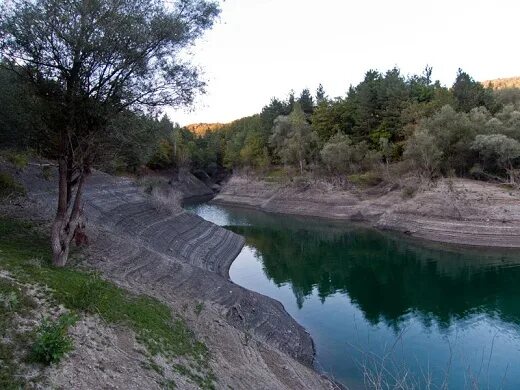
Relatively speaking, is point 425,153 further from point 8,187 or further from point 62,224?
point 62,224

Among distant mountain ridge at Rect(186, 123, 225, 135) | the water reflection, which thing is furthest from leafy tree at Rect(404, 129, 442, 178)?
distant mountain ridge at Rect(186, 123, 225, 135)

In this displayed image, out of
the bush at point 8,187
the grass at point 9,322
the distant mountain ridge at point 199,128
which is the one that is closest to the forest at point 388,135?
the bush at point 8,187

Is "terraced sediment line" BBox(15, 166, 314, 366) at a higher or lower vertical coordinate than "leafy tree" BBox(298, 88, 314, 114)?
lower

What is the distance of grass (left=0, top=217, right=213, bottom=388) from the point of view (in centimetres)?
1098

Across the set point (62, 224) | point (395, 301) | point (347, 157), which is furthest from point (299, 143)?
point (62, 224)

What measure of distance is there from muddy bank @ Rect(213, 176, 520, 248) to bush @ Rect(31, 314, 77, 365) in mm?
38531

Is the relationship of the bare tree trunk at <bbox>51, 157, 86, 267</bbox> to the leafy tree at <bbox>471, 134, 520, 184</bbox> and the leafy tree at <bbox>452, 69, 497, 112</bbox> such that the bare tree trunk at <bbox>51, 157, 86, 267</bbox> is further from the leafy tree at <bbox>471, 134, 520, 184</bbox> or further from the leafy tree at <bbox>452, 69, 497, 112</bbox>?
the leafy tree at <bbox>452, 69, 497, 112</bbox>

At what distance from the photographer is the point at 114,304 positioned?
12234 mm

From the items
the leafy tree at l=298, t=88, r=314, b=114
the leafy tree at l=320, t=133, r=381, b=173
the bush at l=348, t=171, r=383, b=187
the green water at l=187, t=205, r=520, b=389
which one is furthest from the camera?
the leafy tree at l=298, t=88, r=314, b=114

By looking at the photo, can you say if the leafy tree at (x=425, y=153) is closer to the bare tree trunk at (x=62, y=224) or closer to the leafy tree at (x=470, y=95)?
the leafy tree at (x=470, y=95)

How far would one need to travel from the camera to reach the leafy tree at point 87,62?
12.7m

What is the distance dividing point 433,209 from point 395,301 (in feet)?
70.9

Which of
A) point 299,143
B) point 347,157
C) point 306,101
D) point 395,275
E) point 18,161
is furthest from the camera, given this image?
point 306,101

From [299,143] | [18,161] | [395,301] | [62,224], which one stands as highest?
[299,143]
